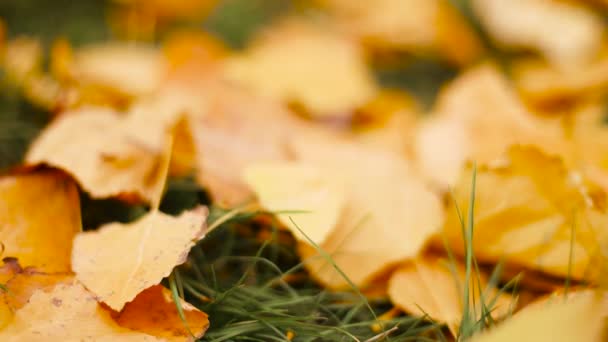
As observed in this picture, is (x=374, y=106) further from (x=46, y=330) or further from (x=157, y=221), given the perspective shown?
(x=46, y=330)

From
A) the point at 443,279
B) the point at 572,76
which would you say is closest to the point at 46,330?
the point at 443,279

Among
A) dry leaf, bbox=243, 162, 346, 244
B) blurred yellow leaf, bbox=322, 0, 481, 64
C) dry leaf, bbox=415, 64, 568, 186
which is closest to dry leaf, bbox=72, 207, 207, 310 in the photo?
Answer: dry leaf, bbox=243, 162, 346, 244

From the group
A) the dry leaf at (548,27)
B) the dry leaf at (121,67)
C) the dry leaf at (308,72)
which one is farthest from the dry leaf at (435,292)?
the dry leaf at (548,27)

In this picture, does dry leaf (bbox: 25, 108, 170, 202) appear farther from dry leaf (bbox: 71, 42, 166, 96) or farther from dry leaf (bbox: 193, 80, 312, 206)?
dry leaf (bbox: 71, 42, 166, 96)

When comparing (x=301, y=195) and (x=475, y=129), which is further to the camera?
(x=475, y=129)

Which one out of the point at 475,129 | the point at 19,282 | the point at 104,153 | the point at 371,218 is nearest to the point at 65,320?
the point at 19,282

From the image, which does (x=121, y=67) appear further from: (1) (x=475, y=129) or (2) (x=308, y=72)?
(1) (x=475, y=129)

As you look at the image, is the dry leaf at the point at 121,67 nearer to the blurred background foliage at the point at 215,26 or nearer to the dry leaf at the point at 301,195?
the blurred background foliage at the point at 215,26
